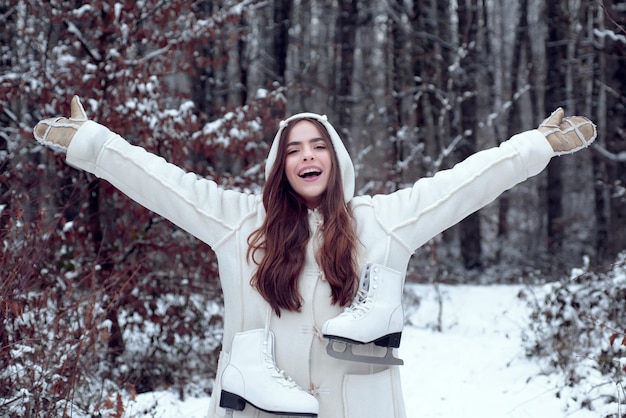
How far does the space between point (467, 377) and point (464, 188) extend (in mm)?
3930

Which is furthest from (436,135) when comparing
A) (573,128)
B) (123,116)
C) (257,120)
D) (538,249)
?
(573,128)

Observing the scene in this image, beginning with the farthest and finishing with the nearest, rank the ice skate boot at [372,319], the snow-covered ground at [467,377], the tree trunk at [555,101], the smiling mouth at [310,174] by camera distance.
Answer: the tree trunk at [555,101]
the snow-covered ground at [467,377]
the smiling mouth at [310,174]
the ice skate boot at [372,319]

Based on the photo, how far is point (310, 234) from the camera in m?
2.88

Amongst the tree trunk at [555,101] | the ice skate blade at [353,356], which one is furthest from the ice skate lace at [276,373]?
the tree trunk at [555,101]

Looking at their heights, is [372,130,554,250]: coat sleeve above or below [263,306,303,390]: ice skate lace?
above

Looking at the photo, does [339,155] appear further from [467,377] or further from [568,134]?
[467,377]

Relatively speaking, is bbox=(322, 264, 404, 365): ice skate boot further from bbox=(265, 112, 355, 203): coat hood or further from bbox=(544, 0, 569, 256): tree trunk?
bbox=(544, 0, 569, 256): tree trunk

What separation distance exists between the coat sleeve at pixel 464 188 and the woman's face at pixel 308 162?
301mm

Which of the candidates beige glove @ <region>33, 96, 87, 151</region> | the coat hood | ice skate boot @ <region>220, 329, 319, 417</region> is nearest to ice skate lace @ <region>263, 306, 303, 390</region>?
ice skate boot @ <region>220, 329, 319, 417</region>

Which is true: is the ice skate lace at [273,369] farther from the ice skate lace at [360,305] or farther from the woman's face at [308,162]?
the woman's face at [308,162]

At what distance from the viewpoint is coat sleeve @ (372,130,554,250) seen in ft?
9.21

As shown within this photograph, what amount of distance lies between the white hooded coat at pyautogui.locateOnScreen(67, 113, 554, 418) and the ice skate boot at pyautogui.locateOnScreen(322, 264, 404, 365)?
0.29 ft

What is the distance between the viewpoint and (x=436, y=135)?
1630 centimetres

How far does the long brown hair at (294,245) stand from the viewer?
273cm
